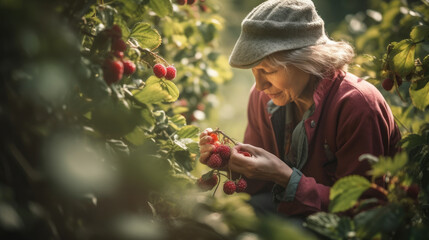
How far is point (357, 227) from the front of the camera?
0.97 meters

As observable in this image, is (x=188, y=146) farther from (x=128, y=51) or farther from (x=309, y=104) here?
(x=309, y=104)

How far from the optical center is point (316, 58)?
166 centimetres

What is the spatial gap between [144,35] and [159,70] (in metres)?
0.13

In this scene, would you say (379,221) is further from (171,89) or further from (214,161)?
(171,89)

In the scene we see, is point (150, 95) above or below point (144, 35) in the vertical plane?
below

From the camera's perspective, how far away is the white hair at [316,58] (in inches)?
64.4

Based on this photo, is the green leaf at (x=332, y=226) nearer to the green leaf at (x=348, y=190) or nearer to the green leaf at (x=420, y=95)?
the green leaf at (x=348, y=190)

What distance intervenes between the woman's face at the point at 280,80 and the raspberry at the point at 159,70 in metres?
0.53

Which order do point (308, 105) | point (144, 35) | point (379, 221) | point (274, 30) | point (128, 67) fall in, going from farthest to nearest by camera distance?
point (308, 105)
point (274, 30)
point (144, 35)
point (128, 67)
point (379, 221)

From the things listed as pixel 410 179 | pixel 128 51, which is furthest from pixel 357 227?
pixel 128 51

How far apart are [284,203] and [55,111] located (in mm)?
1132

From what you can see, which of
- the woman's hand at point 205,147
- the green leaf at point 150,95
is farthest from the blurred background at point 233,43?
the green leaf at point 150,95

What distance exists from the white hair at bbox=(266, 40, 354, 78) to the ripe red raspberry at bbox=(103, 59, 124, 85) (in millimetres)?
834

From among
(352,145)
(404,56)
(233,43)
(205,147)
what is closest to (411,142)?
(352,145)
